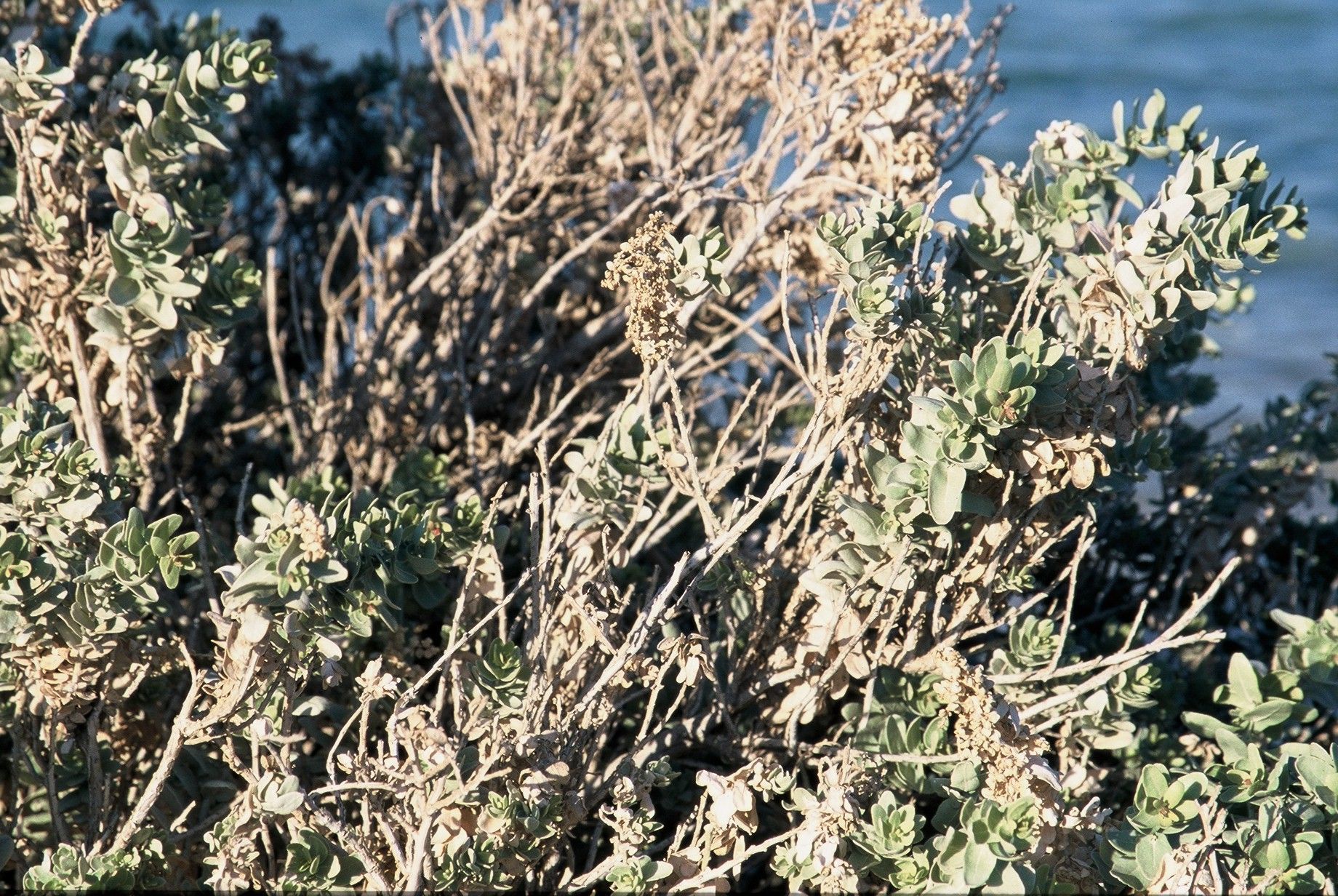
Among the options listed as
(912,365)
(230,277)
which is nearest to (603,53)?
(230,277)

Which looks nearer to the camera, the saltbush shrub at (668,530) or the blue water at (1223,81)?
the saltbush shrub at (668,530)

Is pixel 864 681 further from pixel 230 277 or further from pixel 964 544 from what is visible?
pixel 230 277

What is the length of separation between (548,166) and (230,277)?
87 centimetres

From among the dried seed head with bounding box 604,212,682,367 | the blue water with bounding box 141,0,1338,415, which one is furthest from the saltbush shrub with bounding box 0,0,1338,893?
the blue water with bounding box 141,0,1338,415

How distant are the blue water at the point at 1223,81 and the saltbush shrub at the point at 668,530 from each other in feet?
14.6

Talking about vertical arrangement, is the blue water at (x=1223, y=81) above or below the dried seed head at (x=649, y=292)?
above

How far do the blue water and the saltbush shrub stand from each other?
4445 millimetres

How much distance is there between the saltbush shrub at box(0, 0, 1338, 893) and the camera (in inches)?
64.8

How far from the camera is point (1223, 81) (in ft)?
32.3

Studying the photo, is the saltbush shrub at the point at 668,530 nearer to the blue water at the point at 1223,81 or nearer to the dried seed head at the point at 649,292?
the dried seed head at the point at 649,292

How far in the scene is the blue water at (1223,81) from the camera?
23.1 ft

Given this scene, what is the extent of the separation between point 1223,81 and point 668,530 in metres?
9.33

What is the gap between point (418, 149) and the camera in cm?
328

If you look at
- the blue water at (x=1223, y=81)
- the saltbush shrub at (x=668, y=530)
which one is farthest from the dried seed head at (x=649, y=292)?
the blue water at (x=1223, y=81)
